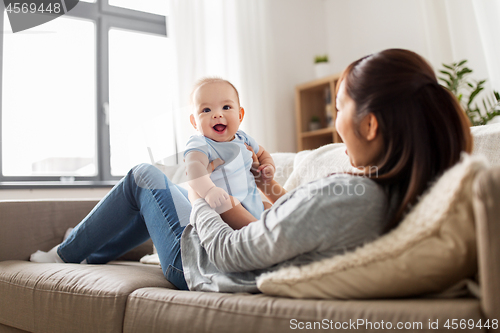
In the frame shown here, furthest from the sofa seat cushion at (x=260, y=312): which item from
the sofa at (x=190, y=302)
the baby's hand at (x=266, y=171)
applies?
the baby's hand at (x=266, y=171)

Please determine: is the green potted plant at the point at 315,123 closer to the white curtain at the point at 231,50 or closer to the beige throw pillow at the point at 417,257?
the white curtain at the point at 231,50

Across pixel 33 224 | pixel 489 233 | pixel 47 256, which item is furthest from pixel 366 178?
pixel 33 224

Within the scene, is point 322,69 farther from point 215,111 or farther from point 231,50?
point 215,111

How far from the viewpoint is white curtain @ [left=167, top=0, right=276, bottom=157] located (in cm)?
288

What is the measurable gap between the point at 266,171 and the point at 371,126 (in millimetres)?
485

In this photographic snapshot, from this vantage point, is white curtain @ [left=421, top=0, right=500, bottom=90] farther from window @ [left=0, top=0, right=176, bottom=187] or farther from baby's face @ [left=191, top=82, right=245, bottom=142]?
baby's face @ [left=191, top=82, right=245, bottom=142]

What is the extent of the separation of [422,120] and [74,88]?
263 cm

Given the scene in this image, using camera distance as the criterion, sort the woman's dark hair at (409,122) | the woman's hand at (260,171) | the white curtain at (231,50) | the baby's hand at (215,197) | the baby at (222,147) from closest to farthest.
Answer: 1. the woman's dark hair at (409,122)
2. the baby's hand at (215,197)
3. the baby at (222,147)
4. the woman's hand at (260,171)
5. the white curtain at (231,50)

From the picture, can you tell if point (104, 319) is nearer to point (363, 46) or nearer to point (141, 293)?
point (141, 293)

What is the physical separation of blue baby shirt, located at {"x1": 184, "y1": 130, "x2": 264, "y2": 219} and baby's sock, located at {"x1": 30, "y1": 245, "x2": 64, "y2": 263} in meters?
0.75

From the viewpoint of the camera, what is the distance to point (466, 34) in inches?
105

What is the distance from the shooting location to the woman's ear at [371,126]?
720 millimetres

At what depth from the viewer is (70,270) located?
1.18 metres

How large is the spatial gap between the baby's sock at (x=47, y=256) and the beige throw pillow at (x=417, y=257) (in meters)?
1.06
